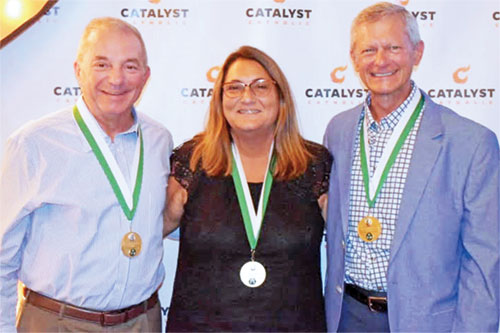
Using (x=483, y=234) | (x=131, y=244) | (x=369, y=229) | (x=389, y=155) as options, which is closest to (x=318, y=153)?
(x=389, y=155)

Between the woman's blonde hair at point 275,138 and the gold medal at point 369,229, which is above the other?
the woman's blonde hair at point 275,138

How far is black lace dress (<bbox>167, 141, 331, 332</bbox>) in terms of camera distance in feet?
7.87

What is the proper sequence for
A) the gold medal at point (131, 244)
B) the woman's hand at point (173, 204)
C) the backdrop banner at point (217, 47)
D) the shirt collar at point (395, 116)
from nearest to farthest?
the gold medal at point (131, 244) → the shirt collar at point (395, 116) → the woman's hand at point (173, 204) → the backdrop banner at point (217, 47)

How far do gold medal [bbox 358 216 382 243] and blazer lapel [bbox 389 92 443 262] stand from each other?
0.26ft

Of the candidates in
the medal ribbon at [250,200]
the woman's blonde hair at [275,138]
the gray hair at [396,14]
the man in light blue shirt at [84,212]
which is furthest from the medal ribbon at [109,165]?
the gray hair at [396,14]

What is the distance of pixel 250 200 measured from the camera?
247 cm

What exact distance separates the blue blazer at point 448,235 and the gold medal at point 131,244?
1052mm

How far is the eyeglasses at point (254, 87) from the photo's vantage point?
97.9 inches

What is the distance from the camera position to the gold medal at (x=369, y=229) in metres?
2.32

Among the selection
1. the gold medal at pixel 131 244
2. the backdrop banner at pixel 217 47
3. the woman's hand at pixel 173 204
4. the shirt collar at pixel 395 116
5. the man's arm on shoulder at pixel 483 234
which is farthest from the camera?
the backdrop banner at pixel 217 47

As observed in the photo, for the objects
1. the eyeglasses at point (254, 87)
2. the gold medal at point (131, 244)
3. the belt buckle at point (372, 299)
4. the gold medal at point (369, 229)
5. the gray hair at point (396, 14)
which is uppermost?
the gray hair at point (396, 14)

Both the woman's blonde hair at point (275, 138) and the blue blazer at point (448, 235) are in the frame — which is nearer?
the blue blazer at point (448, 235)

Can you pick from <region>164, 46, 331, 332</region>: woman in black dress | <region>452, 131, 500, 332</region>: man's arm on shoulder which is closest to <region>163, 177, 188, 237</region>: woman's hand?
<region>164, 46, 331, 332</region>: woman in black dress

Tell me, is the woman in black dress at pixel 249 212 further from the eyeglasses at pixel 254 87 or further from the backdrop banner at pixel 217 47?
the backdrop banner at pixel 217 47
